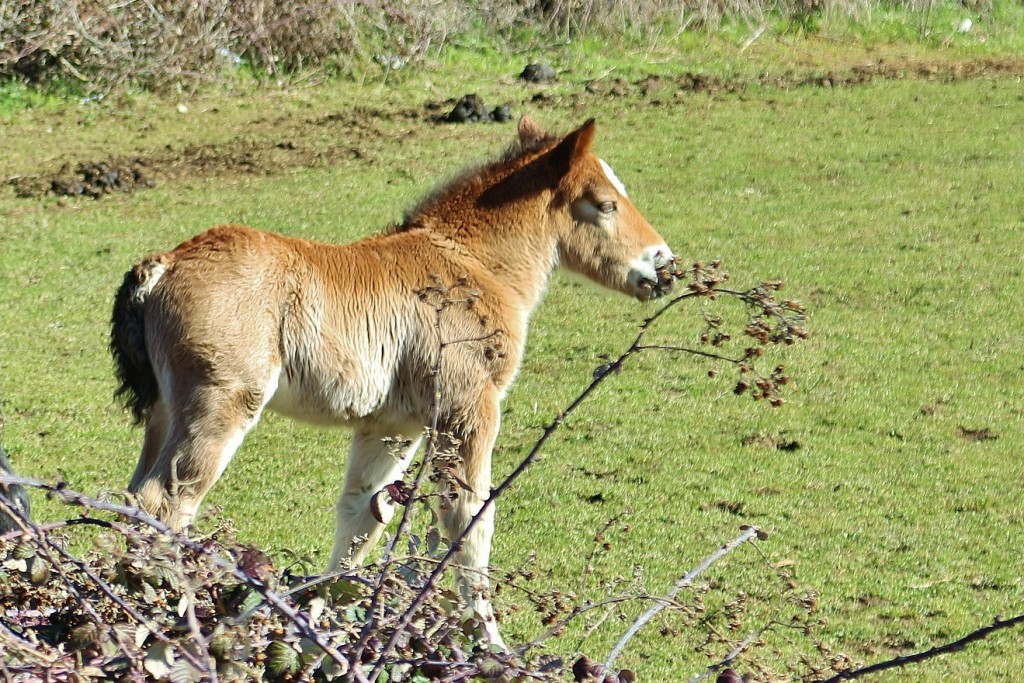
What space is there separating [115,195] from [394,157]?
9.15 ft

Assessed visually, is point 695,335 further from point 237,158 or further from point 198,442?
point 237,158

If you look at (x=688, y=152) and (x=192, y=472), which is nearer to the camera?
(x=192, y=472)

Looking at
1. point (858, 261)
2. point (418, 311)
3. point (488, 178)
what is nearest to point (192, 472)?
point (418, 311)

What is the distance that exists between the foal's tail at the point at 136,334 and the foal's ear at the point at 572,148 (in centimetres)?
177

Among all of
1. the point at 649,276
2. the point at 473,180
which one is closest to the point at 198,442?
the point at 473,180

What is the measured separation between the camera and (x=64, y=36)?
564 inches

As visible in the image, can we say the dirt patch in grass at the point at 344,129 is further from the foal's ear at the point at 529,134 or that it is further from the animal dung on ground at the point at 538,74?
the foal's ear at the point at 529,134

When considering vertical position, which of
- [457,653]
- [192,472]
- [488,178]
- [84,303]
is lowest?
[84,303]

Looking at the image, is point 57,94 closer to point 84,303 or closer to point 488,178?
point 84,303

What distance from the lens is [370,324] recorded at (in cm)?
507

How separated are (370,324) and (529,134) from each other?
1.43 metres

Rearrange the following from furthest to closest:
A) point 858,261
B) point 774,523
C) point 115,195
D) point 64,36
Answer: point 64,36 < point 115,195 < point 858,261 < point 774,523

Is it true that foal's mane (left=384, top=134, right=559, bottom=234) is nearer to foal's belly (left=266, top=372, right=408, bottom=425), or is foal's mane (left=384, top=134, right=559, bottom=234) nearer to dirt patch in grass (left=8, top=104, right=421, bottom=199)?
foal's belly (left=266, top=372, right=408, bottom=425)

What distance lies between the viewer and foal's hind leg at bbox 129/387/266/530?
180 inches
